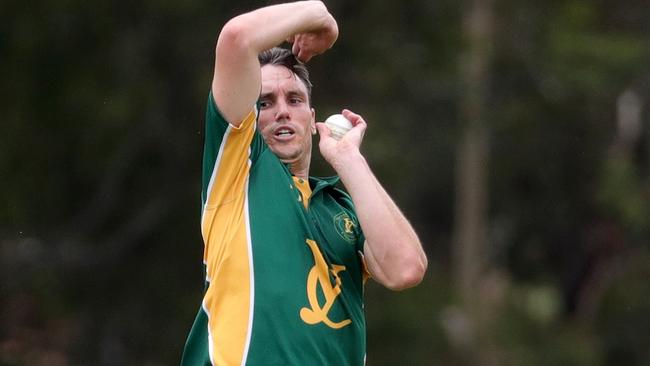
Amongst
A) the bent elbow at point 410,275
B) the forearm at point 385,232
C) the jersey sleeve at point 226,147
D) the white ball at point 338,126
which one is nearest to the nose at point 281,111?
the white ball at point 338,126

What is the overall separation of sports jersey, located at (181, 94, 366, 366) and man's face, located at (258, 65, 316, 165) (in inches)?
6.8

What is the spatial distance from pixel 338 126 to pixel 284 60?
356mm

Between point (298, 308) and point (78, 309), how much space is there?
1742cm

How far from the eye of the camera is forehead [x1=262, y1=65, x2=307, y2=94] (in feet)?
20.0

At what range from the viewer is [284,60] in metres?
6.23

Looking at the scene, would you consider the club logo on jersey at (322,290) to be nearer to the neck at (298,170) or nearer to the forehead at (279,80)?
the neck at (298,170)

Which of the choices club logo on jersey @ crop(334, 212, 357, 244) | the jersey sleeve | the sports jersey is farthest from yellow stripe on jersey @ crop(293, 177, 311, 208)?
the jersey sleeve

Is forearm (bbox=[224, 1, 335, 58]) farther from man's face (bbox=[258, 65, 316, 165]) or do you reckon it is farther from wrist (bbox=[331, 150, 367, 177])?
wrist (bbox=[331, 150, 367, 177])

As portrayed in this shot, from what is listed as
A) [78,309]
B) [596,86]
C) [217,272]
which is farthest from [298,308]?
[596,86]

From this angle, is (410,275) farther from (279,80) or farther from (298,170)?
(279,80)

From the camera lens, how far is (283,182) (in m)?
5.85

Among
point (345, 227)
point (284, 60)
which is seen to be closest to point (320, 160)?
point (284, 60)

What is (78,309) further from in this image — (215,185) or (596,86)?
(215,185)

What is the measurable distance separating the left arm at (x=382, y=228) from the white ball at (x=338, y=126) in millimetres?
190
